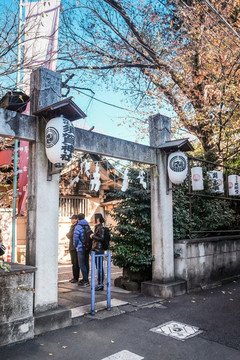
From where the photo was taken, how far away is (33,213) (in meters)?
5.96

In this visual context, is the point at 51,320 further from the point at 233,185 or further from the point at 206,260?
the point at 233,185

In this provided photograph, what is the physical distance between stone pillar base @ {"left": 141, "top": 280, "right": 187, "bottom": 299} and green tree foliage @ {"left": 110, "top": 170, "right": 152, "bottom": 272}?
578mm

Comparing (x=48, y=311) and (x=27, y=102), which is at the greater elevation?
(x=27, y=102)

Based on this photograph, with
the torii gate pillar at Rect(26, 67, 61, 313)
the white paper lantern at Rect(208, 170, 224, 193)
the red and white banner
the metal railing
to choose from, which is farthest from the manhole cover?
the red and white banner

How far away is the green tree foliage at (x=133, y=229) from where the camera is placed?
28.8 ft

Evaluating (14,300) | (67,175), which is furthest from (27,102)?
(67,175)

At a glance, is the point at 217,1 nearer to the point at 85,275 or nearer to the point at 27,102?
the point at 27,102

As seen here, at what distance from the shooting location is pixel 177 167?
8.55m

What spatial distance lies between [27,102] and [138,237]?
5137 millimetres

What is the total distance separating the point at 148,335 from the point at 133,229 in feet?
12.3

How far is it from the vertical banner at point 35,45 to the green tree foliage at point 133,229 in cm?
322

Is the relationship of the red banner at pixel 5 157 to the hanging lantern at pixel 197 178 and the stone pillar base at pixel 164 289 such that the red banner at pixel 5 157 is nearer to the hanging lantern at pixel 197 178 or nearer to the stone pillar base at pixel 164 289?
the stone pillar base at pixel 164 289

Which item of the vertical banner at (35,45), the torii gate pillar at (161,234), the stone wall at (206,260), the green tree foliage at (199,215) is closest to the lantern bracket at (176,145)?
the torii gate pillar at (161,234)

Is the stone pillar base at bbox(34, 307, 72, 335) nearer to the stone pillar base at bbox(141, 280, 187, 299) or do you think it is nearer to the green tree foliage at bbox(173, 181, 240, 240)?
the stone pillar base at bbox(141, 280, 187, 299)
